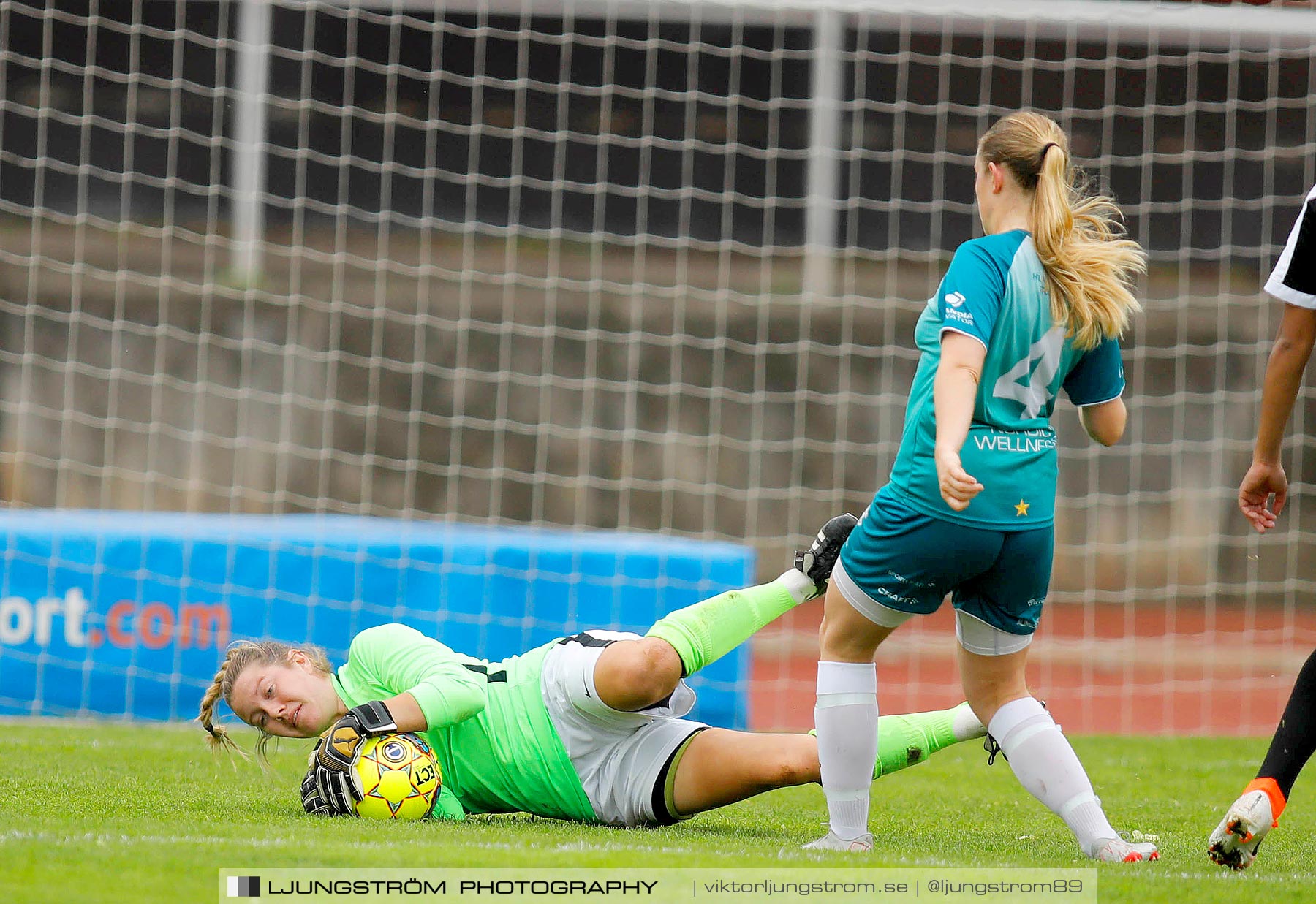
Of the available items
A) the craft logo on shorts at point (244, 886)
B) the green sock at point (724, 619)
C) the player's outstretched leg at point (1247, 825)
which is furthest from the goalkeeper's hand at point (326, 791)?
the player's outstretched leg at point (1247, 825)

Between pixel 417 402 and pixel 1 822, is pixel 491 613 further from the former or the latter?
pixel 417 402

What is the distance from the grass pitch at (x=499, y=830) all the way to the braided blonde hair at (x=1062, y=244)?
109cm

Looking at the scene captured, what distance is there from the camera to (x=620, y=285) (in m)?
10.1

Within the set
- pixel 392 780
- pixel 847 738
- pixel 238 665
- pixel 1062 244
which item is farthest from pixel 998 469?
pixel 238 665

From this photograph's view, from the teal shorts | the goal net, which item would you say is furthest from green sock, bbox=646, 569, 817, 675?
the goal net

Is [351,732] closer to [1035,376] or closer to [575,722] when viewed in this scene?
[575,722]

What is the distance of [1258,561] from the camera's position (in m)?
9.84

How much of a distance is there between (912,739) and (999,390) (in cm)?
110

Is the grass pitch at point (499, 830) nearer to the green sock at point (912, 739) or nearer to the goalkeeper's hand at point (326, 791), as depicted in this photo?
the goalkeeper's hand at point (326, 791)

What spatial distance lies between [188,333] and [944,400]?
743cm

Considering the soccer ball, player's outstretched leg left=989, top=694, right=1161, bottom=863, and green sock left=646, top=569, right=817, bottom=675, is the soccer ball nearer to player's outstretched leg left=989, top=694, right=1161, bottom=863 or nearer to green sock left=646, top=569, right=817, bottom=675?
green sock left=646, top=569, right=817, bottom=675

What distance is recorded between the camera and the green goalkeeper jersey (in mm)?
3475

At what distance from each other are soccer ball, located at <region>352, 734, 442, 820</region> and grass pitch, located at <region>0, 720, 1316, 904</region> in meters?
0.10

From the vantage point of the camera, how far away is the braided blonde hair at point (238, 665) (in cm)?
348
